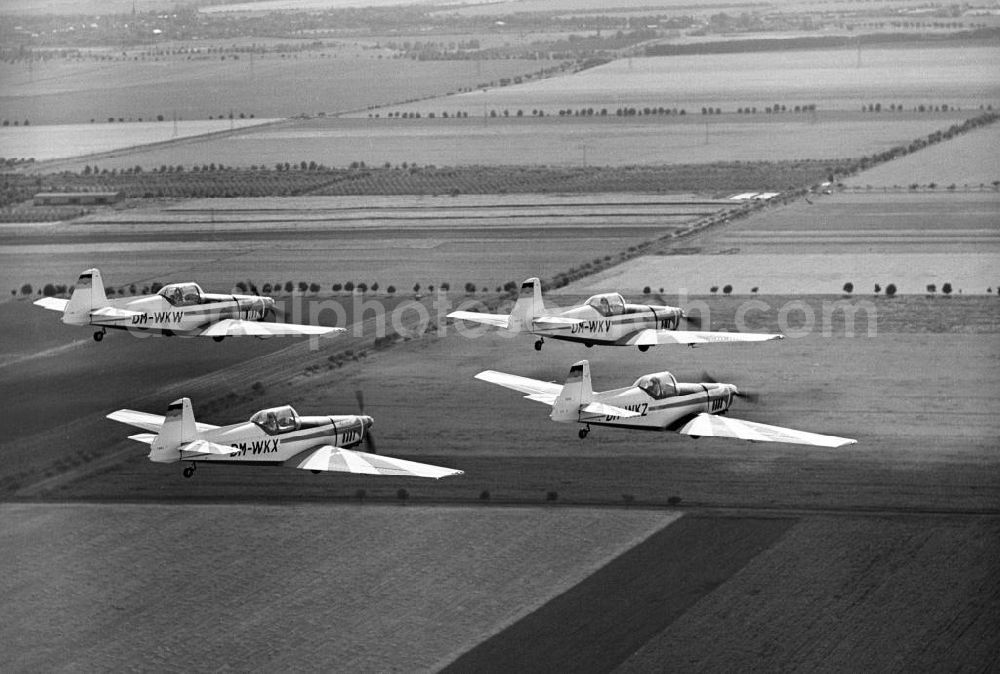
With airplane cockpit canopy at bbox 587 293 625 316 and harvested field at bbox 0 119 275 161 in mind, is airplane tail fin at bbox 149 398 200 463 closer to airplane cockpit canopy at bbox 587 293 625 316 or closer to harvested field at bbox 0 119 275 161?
airplane cockpit canopy at bbox 587 293 625 316

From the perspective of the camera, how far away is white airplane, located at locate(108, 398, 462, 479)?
1921 inches

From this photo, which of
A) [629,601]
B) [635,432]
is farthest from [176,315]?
[629,601]

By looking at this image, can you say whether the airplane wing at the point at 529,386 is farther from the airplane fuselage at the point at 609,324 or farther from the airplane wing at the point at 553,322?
the airplane fuselage at the point at 609,324

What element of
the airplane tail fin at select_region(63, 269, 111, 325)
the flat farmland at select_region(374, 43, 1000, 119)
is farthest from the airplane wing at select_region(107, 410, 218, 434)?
the flat farmland at select_region(374, 43, 1000, 119)

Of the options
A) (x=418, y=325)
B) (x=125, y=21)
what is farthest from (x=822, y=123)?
(x=418, y=325)

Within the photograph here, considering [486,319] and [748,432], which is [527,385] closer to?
[486,319]

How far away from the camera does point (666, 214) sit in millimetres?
108062

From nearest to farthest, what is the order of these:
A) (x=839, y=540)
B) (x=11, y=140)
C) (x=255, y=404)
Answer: (x=839, y=540)
(x=255, y=404)
(x=11, y=140)

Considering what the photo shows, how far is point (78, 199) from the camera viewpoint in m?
114

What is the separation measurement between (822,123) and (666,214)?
191ft

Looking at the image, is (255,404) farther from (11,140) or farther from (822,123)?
(822,123)

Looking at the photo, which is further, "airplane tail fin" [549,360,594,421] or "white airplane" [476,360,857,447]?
"white airplane" [476,360,857,447]

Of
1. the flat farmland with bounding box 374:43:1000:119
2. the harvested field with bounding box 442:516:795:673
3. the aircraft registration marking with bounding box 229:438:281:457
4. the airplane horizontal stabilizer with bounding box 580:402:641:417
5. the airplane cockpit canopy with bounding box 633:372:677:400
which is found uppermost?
the flat farmland with bounding box 374:43:1000:119

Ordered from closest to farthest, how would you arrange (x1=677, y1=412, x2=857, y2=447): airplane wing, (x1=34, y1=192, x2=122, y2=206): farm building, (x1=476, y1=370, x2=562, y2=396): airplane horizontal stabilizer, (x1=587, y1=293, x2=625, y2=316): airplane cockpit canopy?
(x1=677, y1=412, x2=857, y2=447): airplane wing → (x1=476, y1=370, x2=562, y2=396): airplane horizontal stabilizer → (x1=587, y1=293, x2=625, y2=316): airplane cockpit canopy → (x1=34, y1=192, x2=122, y2=206): farm building
